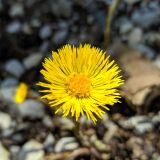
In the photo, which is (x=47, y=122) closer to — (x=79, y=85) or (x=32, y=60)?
(x=32, y=60)

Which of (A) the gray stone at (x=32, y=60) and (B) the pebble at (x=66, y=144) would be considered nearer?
(B) the pebble at (x=66, y=144)

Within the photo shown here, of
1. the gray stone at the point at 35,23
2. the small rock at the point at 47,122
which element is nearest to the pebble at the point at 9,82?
the small rock at the point at 47,122

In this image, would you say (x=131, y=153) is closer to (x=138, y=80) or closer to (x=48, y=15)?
(x=138, y=80)

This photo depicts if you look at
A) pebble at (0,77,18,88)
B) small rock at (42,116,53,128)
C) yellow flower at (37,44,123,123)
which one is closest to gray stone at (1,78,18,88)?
pebble at (0,77,18,88)

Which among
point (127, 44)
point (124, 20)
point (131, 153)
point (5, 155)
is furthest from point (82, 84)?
point (124, 20)

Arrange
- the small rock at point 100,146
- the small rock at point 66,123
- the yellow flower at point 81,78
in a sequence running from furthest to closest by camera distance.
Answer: the small rock at point 66,123 → the small rock at point 100,146 → the yellow flower at point 81,78

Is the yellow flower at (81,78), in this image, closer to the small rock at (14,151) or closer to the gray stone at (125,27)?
the small rock at (14,151)
